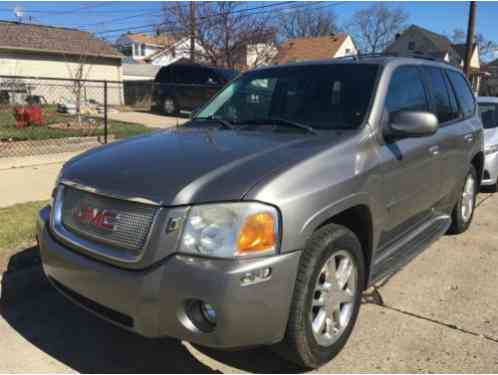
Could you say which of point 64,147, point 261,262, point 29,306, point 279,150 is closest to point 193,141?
point 279,150

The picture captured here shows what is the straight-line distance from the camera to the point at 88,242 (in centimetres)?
258

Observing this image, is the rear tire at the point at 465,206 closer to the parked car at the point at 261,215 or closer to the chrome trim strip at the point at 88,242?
the parked car at the point at 261,215

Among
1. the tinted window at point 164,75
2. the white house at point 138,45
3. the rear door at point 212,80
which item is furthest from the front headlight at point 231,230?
the white house at point 138,45

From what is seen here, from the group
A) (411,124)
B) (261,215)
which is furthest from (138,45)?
(261,215)

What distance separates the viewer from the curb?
12.1 ft

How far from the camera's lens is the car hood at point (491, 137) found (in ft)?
22.8

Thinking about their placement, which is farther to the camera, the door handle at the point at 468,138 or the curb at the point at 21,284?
the door handle at the point at 468,138

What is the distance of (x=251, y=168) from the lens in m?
2.48

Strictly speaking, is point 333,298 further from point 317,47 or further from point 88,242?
point 317,47

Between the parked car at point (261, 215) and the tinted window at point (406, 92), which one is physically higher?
the tinted window at point (406, 92)

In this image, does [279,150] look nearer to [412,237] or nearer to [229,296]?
[229,296]

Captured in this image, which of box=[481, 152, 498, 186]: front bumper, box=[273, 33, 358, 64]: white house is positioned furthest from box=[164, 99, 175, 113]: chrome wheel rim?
box=[273, 33, 358, 64]: white house

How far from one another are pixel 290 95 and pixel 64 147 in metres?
6.55

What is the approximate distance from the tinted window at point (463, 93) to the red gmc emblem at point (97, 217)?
3.83m
